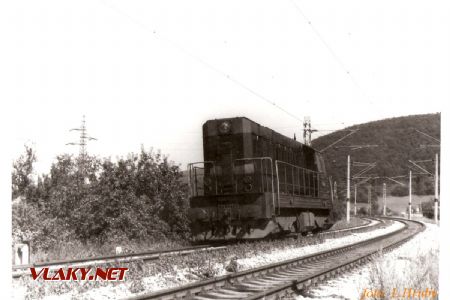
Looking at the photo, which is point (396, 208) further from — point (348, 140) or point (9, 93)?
point (9, 93)

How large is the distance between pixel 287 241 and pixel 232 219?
129 inches

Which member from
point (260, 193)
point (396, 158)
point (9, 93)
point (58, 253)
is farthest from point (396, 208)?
point (9, 93)

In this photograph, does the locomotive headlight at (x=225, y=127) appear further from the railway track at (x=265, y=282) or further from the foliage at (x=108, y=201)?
the foliage at (x=108, y=201)

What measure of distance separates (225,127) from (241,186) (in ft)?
6.36

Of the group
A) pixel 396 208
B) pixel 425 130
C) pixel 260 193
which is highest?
pixel 425 130

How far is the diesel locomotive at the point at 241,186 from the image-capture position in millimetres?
14438

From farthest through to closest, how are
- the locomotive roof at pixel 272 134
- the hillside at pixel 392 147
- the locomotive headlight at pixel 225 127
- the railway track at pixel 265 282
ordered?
the hillside at pixel 392 147 < the locomotive roof at pixel 272 134 < the locomotive headlight at pixel 225 127 < the railway track at pixel 265 282

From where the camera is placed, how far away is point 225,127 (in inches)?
613

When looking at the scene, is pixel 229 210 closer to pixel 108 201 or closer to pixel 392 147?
pixel 108 201

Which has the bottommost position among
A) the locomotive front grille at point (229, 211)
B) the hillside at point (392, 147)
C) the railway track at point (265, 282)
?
the railway track at point (265, 282)

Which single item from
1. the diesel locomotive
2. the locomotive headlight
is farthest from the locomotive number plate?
the locomotive headlight

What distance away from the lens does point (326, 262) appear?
13.0m

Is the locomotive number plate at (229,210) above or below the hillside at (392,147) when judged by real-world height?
below

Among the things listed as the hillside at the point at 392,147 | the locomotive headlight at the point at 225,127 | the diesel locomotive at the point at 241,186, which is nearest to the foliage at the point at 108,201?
the diesel locomotive at the point at 241,186
